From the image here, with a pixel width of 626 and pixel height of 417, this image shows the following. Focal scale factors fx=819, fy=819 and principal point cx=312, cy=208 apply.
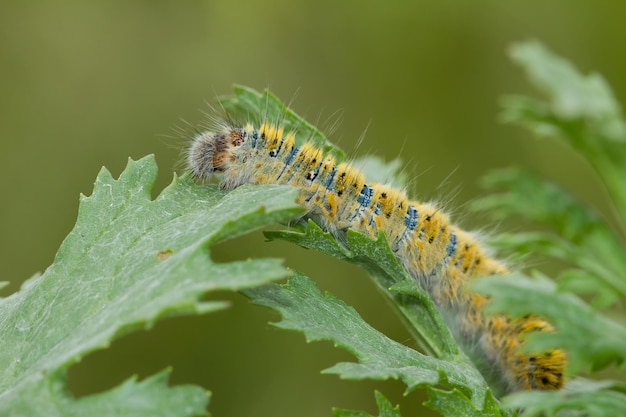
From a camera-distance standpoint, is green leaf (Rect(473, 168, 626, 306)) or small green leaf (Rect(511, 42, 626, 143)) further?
green leaf (Rect(473, 168, 626, 306))

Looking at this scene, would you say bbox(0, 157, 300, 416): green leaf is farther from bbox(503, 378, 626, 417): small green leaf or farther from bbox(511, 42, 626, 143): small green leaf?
bbox(511, 42, 626, 143): small green leaf

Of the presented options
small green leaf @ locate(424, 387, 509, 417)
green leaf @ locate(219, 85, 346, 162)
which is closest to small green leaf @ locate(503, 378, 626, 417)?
small green leaf @ locate(424, 387, 509, 417)

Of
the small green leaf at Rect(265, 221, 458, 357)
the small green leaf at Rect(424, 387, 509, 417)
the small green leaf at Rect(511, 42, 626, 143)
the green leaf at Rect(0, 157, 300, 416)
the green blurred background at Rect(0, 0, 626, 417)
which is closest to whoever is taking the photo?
the small green leaf at Rect(511, 42, 626, 143)

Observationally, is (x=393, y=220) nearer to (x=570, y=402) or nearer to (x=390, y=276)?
(x=390, y=276)

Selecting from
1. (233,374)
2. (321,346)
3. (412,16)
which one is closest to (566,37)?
(412,16)

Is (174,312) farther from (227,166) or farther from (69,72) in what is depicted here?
(69,72)

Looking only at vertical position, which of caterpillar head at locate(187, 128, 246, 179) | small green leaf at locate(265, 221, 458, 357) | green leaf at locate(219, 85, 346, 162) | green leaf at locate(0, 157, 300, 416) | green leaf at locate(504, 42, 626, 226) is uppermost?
green leaf at locate(219, 85, 346, 162)

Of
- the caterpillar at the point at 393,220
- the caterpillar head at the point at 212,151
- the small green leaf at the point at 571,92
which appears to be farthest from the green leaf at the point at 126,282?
the small green leaf at the point at 571,92
